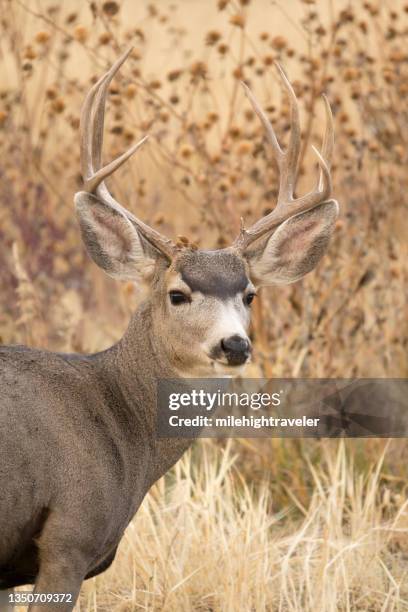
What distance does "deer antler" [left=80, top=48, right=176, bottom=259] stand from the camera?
4.93m

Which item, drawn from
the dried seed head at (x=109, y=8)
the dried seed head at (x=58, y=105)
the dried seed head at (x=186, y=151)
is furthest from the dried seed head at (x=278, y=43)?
the dried seed head at (x=58, y=105)

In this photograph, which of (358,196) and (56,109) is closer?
(56,109)

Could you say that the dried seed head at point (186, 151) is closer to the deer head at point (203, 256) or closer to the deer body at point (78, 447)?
the deer head at point (203, 256)

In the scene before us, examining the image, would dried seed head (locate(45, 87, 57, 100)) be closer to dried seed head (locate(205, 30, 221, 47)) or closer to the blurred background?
the blurred background

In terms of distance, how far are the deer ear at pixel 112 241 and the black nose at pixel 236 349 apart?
2.61 ft

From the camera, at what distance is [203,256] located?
490 centimetres

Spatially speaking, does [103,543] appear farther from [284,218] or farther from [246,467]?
[246,467]

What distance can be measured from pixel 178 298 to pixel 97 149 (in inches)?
29.2

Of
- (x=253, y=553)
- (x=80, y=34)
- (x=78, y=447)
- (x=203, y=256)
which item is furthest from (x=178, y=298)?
(x=80, y=34)

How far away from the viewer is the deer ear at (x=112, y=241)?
5.02 metres

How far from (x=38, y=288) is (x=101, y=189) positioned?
13.6 feet

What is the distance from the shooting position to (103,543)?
4.48 metres

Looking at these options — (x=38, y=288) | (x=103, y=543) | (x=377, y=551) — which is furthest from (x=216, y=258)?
(x=38, y=288)

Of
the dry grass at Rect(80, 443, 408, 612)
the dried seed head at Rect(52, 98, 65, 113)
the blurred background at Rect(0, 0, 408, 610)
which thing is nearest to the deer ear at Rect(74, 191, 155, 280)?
the blurred background at Rect(0, 0, 408, 610)
